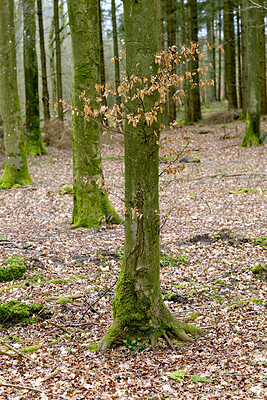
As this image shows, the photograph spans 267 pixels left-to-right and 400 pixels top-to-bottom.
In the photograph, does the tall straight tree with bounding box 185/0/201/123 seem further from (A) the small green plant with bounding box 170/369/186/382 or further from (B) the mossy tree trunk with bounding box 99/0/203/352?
(A) the small green plant with bounding box 170/369/186/382

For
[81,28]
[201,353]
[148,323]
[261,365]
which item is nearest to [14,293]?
[148,323]

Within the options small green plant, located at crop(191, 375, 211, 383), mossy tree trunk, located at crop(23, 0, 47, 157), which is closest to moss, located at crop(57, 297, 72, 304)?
small green plant, located at crop(191, 375, 211, 383)

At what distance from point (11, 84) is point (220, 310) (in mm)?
9072

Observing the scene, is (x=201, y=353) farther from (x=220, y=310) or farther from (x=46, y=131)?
(x=46, y=131)

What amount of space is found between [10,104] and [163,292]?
8.13 metres

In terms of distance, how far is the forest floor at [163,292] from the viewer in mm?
3529

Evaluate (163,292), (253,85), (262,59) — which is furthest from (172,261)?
(262,59)

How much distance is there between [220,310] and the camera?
4.93m

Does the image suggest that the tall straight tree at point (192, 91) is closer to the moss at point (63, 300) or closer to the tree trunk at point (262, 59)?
the tree trunk at point (262, 59)

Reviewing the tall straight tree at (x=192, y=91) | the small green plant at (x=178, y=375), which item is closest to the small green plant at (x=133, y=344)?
the small green plant at (x=178, y=375)

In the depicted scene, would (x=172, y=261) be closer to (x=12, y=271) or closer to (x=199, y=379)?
(x=12, y=271)

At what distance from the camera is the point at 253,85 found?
14.7 metres

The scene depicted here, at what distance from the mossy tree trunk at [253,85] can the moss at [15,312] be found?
12186 mm

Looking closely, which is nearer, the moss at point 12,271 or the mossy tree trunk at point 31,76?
the moss at point 12,271
